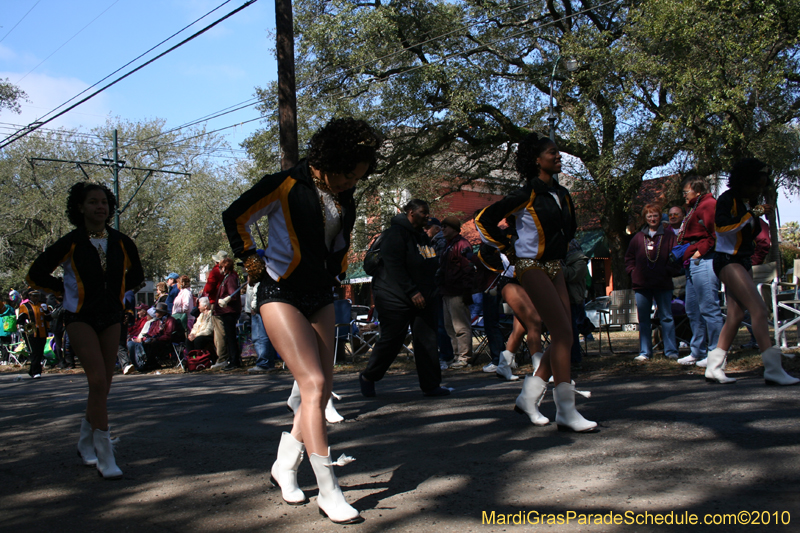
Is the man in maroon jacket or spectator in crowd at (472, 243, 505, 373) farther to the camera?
the man in maroon jacket

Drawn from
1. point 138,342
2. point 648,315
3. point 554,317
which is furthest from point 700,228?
point 138,342

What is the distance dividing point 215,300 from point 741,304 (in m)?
8.59

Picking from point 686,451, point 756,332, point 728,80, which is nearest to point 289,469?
point 686,451

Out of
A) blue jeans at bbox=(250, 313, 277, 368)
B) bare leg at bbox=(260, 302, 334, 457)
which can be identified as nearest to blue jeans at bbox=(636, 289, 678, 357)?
blue jeans at bbox=(250, 313, 277, 368)

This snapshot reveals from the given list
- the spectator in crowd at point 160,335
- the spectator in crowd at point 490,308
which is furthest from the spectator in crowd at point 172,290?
the spectator in crowd at point 490,308

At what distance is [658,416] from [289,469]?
105 inches

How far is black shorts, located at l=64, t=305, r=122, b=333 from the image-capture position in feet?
13.7

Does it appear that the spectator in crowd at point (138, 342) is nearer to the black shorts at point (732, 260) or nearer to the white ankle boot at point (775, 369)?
the black shorts at point (732, 260)

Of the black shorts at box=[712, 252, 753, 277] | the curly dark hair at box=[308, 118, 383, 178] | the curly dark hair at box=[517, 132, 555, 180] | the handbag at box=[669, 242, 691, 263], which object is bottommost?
the black shorts at box=[712, 252, 753, 277]

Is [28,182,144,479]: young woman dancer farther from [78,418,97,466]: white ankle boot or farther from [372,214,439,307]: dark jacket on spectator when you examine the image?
[372,214,439,307]: dark jacket on spectator

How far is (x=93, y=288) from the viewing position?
4234 millimetres

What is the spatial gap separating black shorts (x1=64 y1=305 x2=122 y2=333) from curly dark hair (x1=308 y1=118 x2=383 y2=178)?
1.88 m

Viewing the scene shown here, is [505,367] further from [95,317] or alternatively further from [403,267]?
[95,317]

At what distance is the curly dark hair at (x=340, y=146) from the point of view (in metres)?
3.26
